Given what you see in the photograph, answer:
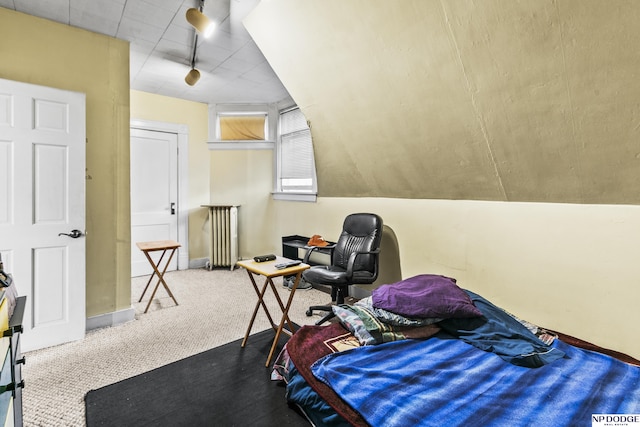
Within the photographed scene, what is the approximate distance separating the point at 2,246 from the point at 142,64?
239 centimetres

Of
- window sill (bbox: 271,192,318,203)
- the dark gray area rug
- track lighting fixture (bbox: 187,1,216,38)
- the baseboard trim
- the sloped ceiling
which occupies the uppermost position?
track lighting fixture (bbox: 187,1,216,38)

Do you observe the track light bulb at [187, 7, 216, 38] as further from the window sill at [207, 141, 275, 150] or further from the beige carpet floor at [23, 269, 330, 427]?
the window sill at [207, 141, 275, 150]

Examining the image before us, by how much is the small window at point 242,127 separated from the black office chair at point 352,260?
8.88 feet

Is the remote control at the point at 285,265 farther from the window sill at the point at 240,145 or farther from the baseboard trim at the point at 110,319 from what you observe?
the window sill at the point at 240,145

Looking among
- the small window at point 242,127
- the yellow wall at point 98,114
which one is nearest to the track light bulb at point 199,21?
the yellow wall at point 98,114

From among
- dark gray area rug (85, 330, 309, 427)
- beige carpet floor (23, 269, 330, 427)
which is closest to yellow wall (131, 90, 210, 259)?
beige carpet floor (23, 269, 330, 427)

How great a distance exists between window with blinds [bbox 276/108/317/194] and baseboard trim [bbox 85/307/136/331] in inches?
101

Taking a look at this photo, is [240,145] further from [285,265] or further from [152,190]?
[285,265]

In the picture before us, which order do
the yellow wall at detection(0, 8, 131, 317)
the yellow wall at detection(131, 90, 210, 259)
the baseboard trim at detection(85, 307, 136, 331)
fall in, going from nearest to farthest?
the yellow wall at detection(0, 8, 131, 317) → the baseboard trim at detection(85, 307, 136, 331) → the yellow wall at detection(131, 90, 210, 259)

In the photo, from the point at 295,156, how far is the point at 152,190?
2251 mm

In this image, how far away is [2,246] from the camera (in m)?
2.47

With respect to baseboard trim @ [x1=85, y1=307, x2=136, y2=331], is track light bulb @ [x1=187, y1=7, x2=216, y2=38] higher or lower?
higher

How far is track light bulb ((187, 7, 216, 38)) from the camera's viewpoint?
2366mm

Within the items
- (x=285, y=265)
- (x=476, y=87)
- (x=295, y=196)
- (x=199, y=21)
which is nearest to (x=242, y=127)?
(x=295, y=196)
